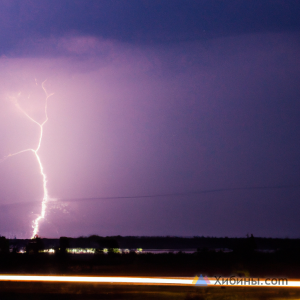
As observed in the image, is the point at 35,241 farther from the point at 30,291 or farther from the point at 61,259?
the point at 30,291

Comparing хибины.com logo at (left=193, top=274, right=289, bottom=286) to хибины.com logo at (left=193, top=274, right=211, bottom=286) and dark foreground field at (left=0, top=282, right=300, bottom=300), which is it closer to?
хибины.com logo at (left=193, top=274, right=211, bottom=286)

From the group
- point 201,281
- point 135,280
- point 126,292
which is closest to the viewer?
point 201,281

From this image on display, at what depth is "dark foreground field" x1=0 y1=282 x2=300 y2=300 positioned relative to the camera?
27.8 feet

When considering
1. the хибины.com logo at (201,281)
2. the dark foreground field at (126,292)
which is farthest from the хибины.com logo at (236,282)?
the dark foreground field at (126,292)

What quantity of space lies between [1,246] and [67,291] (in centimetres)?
2188

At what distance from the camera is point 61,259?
2239cm

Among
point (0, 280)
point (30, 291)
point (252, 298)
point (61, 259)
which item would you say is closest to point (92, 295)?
point (30, 291)

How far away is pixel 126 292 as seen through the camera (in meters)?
9.38

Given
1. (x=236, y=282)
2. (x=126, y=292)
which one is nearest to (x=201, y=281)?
(x=236, y=282)

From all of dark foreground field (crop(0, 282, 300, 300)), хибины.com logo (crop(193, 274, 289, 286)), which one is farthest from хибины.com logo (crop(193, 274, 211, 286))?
dark foreground field (crop(0, 282, 300, 300))

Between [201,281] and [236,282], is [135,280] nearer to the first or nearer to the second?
[201,281]

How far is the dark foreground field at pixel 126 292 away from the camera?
848 centimetres

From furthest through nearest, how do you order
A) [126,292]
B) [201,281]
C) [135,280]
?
[126,292]
[135,280]
[201,281]

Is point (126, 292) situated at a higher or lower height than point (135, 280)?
lower
